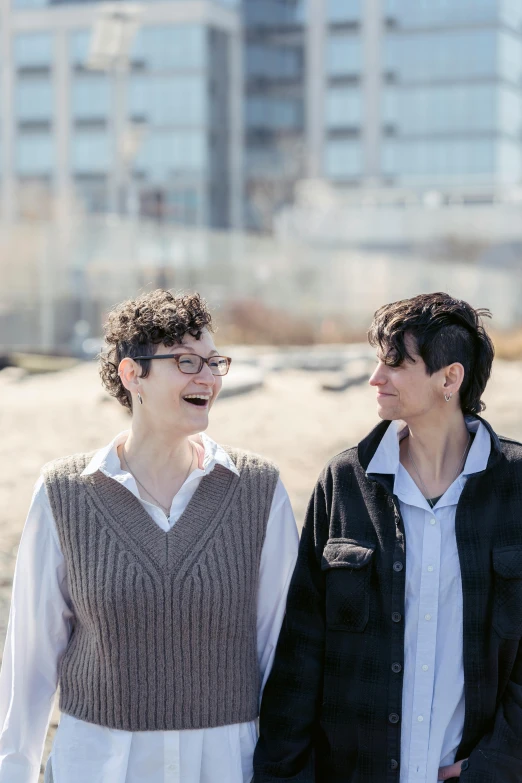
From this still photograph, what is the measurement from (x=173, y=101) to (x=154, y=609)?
215 feet

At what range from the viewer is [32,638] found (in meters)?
2.79

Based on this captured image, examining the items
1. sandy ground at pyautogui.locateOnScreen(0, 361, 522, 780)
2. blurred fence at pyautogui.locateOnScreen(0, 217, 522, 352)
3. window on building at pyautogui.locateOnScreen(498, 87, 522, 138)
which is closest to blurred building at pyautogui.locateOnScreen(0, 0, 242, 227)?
window on building at pyautogui.locateOnScreen(498, 87, 522, 138)

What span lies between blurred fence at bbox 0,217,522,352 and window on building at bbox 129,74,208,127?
140 ft

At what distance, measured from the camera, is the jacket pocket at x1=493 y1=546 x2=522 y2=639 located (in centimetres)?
265

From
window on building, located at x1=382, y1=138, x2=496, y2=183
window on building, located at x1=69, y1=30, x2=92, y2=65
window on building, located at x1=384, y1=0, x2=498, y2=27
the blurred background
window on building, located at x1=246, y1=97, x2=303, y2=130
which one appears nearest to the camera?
the blurred background

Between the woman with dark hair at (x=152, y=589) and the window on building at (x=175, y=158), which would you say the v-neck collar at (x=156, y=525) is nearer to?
the woman with dark hair at (x=152, y=589)

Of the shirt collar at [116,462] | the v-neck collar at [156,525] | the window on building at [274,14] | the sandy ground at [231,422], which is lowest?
the sandy ground at [231,422]

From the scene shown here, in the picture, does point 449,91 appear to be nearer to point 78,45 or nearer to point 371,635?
point 78,45

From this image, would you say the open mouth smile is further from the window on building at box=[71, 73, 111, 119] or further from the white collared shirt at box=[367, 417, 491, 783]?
the window on building at box=[71, 73, 111, 119]

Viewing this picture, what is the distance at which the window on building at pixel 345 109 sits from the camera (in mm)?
64562

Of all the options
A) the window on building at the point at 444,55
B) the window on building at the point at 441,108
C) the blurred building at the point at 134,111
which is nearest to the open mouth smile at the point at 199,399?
the window on building at the point at 441,108

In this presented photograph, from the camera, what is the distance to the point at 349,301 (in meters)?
21.2

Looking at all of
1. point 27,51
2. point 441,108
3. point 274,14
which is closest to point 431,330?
point 441,108

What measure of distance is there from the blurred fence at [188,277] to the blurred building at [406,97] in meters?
38.2
